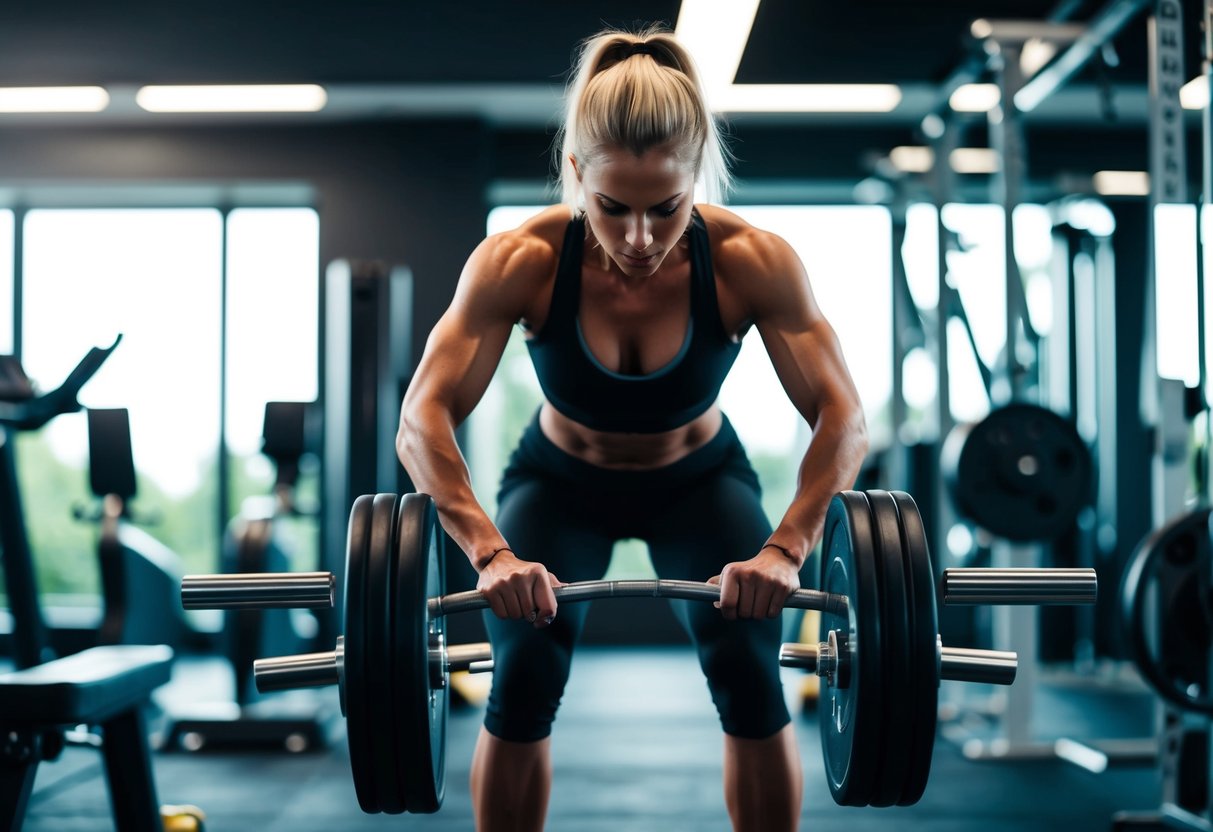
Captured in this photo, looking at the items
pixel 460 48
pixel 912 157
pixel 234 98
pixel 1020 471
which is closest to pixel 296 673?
pixel 1020 471

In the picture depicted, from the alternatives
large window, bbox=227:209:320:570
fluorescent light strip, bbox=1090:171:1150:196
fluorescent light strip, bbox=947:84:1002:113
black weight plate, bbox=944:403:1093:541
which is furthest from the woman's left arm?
fluorescent light strip, bbox=1090:171:1150:196

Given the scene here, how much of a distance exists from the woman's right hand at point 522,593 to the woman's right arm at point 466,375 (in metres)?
0.06

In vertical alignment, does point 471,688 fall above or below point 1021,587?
below

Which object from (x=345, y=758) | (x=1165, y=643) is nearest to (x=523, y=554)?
(x=1165, y=643)

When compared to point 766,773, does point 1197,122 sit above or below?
above

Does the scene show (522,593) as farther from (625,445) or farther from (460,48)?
(460,48)

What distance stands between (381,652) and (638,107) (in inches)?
29.9

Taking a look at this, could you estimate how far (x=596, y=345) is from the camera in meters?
1.60

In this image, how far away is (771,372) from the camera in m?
5.28

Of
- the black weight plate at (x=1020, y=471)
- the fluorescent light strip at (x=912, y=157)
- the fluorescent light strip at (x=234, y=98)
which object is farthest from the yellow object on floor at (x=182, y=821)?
the fluorescent light strip at (x=912, y=157)

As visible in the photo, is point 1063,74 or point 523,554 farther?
point 1063,74

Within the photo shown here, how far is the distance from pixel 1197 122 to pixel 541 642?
510cm

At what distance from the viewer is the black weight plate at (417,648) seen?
115 cm

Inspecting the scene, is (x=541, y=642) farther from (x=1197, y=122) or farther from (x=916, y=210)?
(x=1197, y=122)
